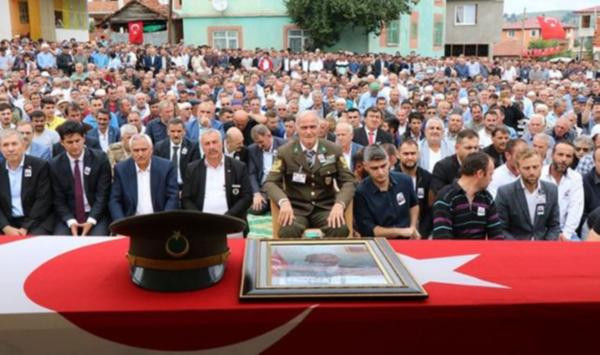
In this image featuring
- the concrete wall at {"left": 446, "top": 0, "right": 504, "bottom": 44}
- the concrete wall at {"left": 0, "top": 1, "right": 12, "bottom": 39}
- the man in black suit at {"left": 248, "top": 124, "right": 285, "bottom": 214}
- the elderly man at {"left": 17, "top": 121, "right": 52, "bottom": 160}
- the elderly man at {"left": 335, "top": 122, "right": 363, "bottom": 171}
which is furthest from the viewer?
the concrete wall at {"left": 446, "top": 0, "right": 504, "bottom": 44}

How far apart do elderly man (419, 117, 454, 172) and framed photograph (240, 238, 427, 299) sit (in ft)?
15.0

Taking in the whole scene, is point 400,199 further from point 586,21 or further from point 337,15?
point 586,21

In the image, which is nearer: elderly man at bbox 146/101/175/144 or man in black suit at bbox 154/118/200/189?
man in black suit at bbox 154/118/200/189

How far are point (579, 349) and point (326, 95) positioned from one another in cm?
1164

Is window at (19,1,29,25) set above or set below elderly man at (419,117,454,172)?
above

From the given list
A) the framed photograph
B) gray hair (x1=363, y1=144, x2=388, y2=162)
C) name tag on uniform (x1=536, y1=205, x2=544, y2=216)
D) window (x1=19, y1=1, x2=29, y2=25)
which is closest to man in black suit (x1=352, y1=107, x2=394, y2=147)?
gray hair (x1=363, y1=144, x2=388, y2=162)

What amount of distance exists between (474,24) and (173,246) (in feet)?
137

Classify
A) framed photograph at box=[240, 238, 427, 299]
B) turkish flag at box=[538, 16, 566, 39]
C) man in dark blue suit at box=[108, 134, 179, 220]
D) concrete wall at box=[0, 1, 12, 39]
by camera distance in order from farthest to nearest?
turkish flag at box=[538, 16, 566, 39] < concrete wall at box=[0, 1, 12, 39] < man in dark blue suit at box=[108, 134, 179, 220] < framed photograph at box=[240, 238, 427, 299]

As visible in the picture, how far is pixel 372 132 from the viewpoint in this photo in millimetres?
7688

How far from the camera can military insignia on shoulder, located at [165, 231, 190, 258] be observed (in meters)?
1.70

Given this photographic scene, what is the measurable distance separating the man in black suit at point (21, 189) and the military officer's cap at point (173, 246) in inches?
131

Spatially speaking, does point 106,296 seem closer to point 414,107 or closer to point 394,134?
point 394,134

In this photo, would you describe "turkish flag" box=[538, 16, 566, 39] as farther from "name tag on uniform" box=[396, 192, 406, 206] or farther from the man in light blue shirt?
"name tag on uniform" box=[396, 192, 406, 206]

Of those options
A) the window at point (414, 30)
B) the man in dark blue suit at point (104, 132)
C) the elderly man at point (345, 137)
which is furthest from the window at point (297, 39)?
the elderly man at point (345, 137)
